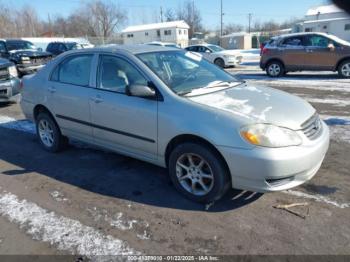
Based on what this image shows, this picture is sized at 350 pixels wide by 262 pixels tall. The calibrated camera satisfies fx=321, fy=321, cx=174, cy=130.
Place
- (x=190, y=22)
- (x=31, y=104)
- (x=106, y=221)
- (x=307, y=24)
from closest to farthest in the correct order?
(x=106, y=221) → (x=31, y=104) → (x=307, y=24) → (x=190, y=22)

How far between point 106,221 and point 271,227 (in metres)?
1.62

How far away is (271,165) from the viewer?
296 cm

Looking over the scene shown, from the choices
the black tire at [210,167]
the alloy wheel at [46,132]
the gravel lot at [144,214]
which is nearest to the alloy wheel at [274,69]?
the gravel lot at [144,214]

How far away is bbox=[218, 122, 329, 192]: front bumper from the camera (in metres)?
2.97

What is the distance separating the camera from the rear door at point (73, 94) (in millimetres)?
4402

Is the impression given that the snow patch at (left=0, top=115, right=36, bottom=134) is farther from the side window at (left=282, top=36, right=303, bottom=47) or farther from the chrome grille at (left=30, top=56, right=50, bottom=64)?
the side window at (left=282, top=36, right=303, bottom=47)

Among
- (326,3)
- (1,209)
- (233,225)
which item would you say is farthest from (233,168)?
(1,209)

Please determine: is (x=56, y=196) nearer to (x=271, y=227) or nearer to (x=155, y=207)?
(x=155, y=207)

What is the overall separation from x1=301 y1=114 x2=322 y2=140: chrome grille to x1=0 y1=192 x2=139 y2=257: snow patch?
6.59 ft

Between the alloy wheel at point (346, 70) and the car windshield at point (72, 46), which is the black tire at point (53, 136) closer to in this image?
the alloy wheel at point (346, 70)

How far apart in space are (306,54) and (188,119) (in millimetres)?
10493

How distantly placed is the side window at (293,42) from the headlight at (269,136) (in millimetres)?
10586

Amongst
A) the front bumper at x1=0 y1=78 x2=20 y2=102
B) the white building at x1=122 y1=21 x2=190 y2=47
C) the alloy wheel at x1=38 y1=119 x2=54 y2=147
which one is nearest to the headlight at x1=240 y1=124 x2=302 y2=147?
the alloy wheel at x1=38 y1=119 x2=54 y2=147

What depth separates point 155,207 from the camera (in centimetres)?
348
